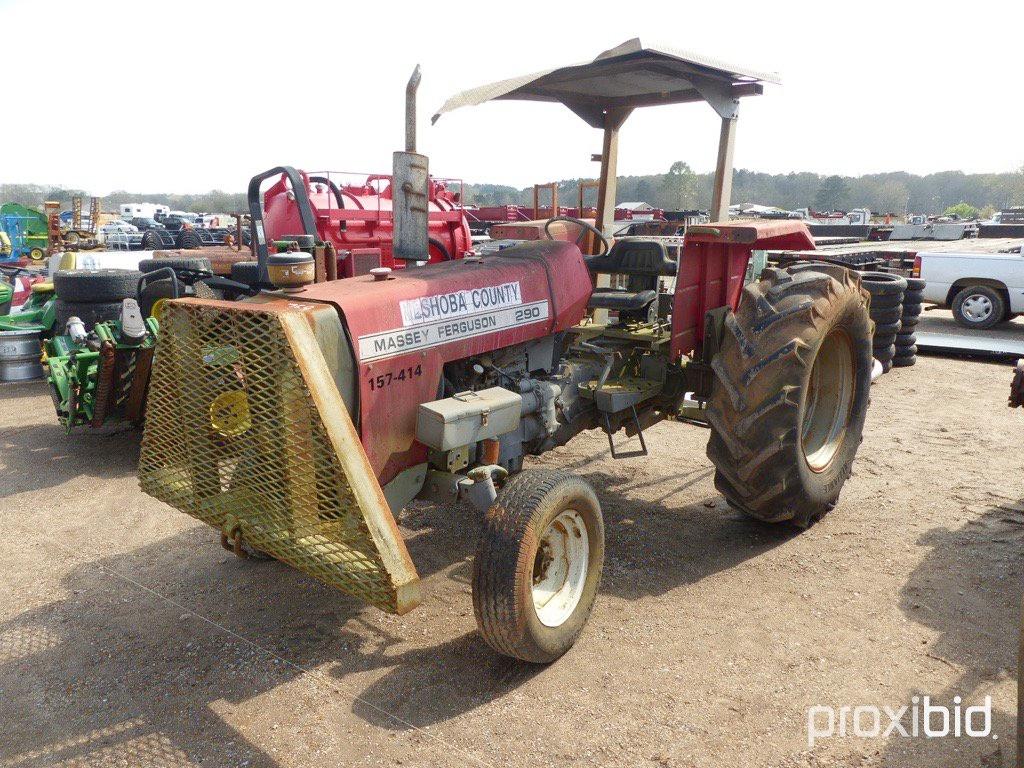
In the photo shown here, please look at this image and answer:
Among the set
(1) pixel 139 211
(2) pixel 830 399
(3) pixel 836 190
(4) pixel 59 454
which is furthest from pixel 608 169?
(3) pixel 836 190

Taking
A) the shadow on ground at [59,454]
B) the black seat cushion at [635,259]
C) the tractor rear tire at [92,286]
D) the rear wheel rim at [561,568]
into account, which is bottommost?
the shadow on ground at [59,454]

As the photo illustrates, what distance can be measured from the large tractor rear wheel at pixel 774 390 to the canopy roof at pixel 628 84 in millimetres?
1360

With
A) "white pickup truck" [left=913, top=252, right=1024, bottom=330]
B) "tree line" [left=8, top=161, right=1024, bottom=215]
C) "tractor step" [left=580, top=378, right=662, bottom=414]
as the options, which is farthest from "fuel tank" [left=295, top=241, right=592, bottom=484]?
"tree line" [left=8, top=161, right=1024, bottom=215]

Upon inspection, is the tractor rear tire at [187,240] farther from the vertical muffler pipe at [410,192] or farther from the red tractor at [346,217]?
the vertical muffler pipe at [410,192]

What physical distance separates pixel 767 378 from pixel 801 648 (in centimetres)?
123

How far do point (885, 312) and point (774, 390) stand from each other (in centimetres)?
515

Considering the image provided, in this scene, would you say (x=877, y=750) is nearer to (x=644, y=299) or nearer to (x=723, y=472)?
(x=723, y=472)

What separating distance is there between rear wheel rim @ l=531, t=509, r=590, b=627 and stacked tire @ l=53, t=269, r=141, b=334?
5.07 metres

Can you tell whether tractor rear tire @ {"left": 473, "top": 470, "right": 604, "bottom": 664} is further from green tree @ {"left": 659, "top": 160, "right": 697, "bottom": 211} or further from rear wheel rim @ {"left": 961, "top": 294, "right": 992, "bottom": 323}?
green tree @ {"left": 659, "top": 160, "right": 697, "bottom": 211}

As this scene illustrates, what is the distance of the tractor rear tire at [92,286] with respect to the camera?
662cm

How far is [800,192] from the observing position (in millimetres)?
106438

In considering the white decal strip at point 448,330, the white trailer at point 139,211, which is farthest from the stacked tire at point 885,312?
the white trailer at point 139,211

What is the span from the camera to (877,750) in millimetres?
2625

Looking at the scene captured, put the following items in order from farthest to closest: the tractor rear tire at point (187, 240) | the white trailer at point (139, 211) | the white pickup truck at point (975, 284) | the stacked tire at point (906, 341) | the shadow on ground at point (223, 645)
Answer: the white trailer at point (139, 211) < the tractor rear tire at point (187, 240) < the white pickup truck at point (975, 284) < the stacked tire at point (906, 341) < the shadow on ground at point (223, 645)
